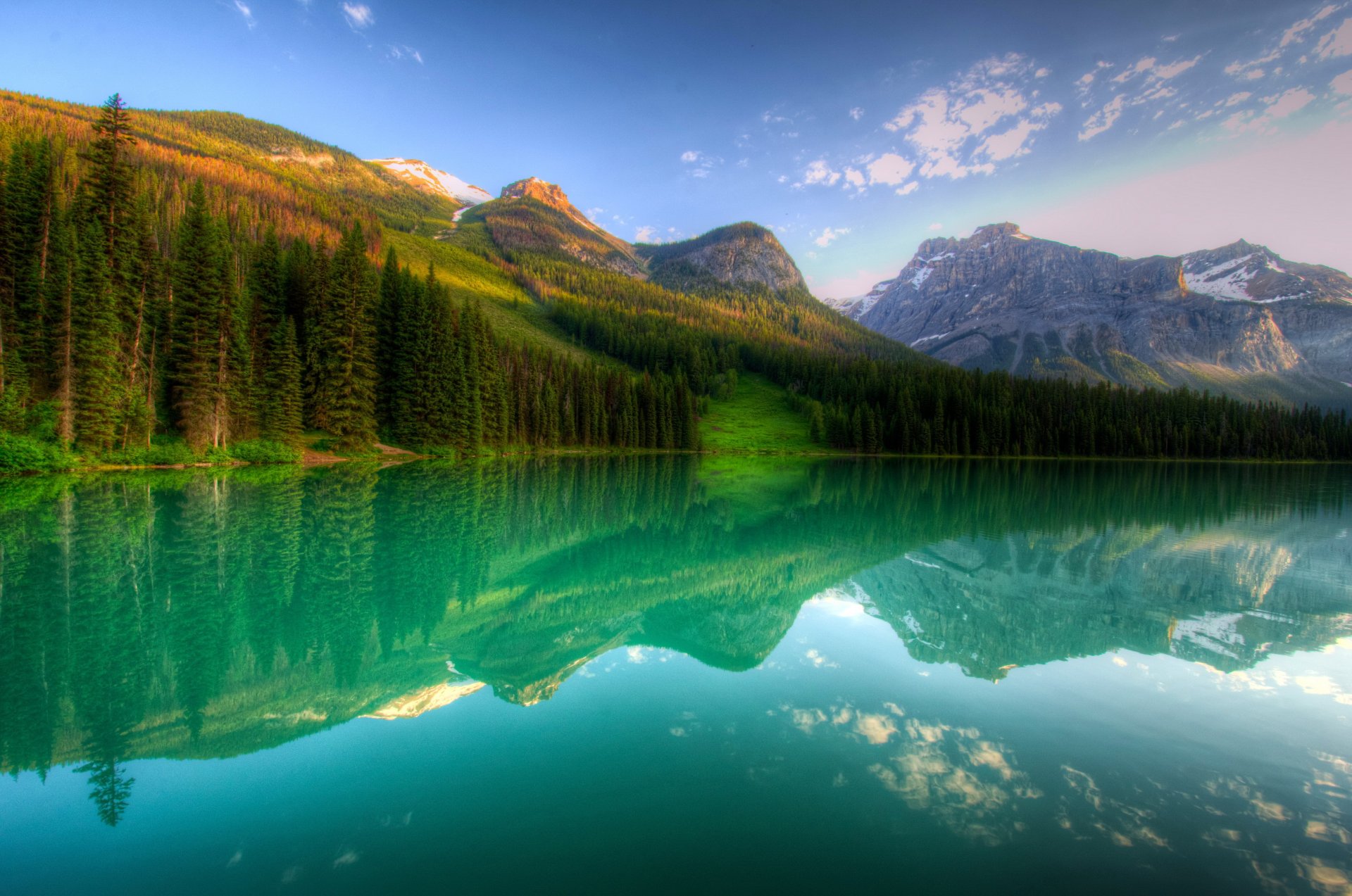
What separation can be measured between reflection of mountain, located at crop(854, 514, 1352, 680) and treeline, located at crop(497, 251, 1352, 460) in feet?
285

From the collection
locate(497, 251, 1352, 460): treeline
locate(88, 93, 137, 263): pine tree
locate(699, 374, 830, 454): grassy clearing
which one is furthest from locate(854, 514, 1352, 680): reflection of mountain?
locate(497, 251, 1352, 460): treeline

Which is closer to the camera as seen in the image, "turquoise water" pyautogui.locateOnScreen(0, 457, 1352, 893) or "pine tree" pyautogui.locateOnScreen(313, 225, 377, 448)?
"turquoise water" pyautogui.locateOnScreen(0, 457, 1352, 893)

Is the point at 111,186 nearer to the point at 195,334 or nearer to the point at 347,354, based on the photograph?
the point at 195,334

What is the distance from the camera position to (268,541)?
17703mm

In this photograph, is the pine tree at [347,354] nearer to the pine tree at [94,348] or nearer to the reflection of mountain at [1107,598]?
the pine tree at [94,348]

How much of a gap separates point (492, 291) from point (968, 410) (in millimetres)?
126546

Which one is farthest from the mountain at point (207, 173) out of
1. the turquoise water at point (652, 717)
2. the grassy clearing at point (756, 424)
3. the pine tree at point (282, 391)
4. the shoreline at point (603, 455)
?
the turquoise water at point (652, 717)

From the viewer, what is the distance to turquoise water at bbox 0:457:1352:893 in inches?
204

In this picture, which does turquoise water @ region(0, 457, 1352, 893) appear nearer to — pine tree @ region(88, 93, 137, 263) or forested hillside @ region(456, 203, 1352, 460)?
pine tree @ region(88, 93, 137, 263)

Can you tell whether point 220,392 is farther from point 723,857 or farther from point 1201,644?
point 1201,644

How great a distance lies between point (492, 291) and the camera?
527 feet

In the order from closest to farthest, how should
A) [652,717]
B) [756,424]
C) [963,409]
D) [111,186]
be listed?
[652,717] < [111,186] < [963,409] < [756,424]

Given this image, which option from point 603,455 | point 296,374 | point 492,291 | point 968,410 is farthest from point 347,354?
point 492,291

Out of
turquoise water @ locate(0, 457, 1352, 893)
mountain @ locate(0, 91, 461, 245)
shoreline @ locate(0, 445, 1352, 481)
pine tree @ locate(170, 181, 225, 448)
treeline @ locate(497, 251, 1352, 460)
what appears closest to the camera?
turquoise water @ locate(0, 457, 1352, 893)
